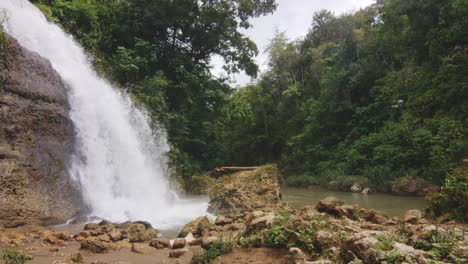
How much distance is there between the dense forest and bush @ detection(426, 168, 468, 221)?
5737mm

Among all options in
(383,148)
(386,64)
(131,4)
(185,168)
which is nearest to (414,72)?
(386,64)

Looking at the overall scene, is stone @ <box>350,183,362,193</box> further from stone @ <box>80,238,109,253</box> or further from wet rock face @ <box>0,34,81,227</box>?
stone @ <box>80,238,109,253</box>

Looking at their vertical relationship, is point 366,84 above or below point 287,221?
above

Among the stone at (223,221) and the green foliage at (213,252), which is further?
the stone at (223,221)

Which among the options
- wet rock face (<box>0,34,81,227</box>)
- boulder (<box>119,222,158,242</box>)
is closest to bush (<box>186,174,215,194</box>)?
wet rock face (<box>0,34,81,227</box>)

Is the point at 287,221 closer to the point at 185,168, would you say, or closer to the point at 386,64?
the point at 185,168

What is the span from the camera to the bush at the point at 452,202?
552cm

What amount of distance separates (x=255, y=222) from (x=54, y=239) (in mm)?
3717

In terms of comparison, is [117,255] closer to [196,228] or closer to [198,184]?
[196,228]

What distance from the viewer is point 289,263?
3.67 metres

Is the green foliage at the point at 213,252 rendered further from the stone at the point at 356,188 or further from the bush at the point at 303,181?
the bush at the point at 303,181

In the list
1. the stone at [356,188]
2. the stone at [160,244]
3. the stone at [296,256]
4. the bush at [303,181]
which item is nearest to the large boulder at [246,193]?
the stone at [160,244]

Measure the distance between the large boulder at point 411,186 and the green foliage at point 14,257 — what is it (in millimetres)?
13538

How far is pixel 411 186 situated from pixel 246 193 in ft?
28.2
